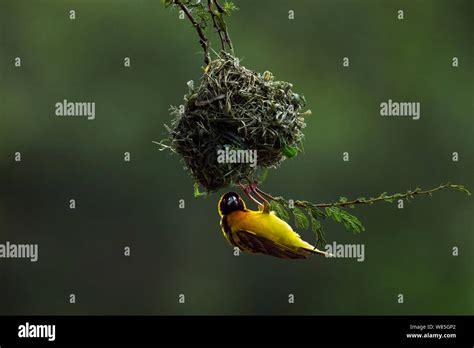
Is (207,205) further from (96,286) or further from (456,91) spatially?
(456,91)

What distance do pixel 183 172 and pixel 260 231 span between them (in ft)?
29.5

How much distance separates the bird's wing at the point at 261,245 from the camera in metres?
4.82

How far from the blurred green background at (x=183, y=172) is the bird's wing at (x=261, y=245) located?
8488mm

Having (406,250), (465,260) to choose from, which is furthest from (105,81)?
(465,260)

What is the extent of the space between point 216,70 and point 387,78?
1049 cm

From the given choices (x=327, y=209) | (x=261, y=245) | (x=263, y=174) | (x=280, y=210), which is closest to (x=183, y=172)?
(x=261, y=245)

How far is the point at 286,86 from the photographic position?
16.0 feet

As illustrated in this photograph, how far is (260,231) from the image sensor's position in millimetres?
4781

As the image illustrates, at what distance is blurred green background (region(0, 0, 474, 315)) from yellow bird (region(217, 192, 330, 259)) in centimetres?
846

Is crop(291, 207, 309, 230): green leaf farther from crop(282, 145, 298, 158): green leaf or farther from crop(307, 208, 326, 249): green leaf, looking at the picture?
crop(282, 145, 298, 158): green leaf

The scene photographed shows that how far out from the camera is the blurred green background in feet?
45.5

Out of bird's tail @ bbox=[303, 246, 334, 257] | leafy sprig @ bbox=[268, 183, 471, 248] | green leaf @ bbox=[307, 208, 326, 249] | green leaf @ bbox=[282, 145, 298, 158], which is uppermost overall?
green leaf @ bbox=[282, 145, 298, 158]

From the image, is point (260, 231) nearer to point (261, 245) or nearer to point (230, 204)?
point (261, 245)

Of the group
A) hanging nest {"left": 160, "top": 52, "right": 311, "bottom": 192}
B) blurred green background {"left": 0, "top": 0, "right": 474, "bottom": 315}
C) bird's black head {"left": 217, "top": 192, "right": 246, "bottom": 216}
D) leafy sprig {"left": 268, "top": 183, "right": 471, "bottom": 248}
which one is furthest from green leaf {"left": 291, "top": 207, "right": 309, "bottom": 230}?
blurred green background {"left": 0, "top": 0, "right": 474, "bottom": 315}
